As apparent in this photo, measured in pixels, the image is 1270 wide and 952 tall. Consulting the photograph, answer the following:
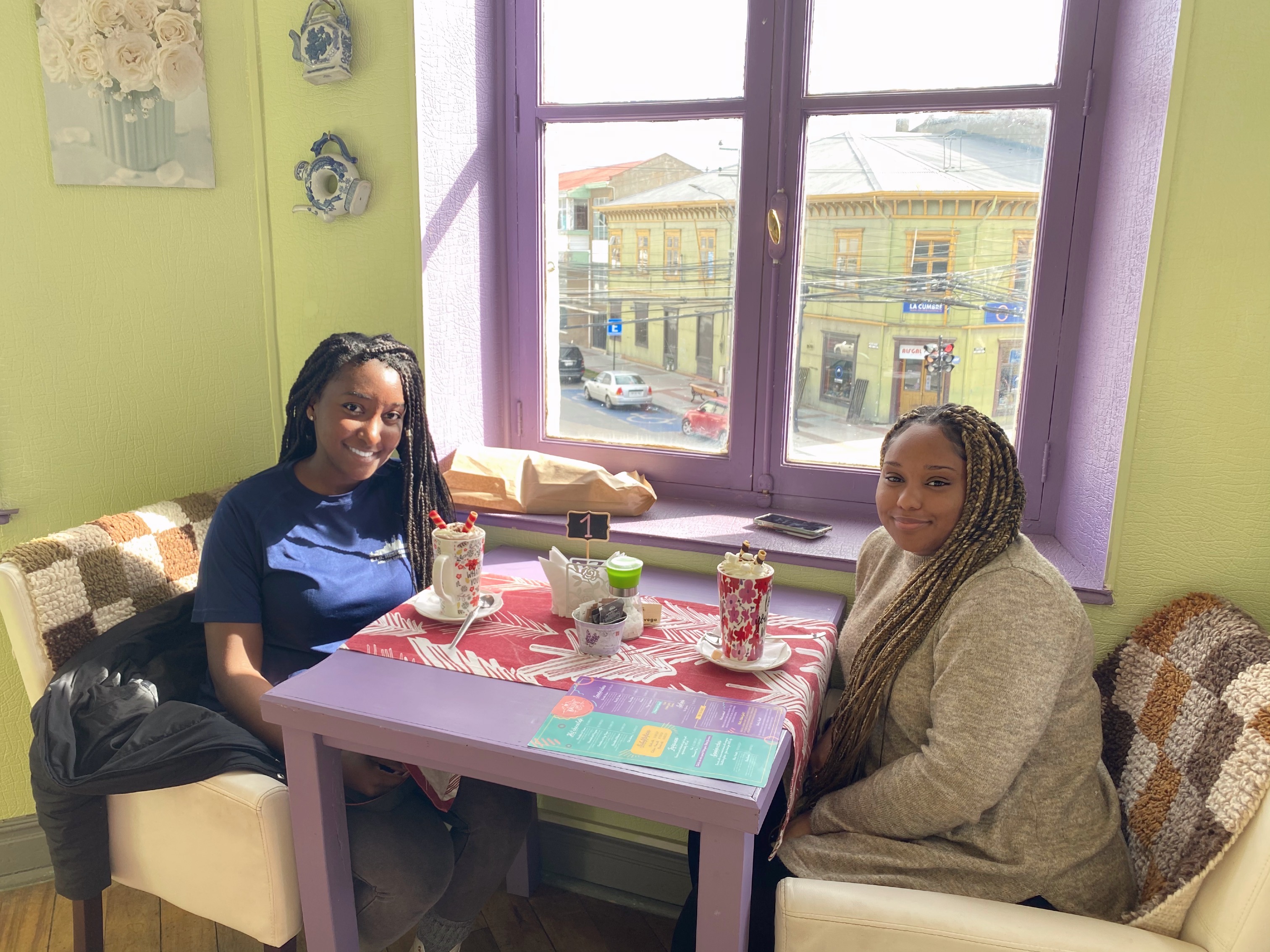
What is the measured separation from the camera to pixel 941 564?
127 centimetres

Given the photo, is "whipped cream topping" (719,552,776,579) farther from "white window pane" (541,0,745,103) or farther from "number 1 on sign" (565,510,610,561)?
"white window pane" (541,0,745,103)

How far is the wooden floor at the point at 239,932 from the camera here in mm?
1791

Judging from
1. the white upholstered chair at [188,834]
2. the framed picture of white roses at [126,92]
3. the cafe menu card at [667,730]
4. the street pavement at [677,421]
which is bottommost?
the white upholstered chair at [188,834]

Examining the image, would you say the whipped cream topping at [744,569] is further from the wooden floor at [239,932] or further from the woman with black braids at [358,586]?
the wooden floor at [239,932]

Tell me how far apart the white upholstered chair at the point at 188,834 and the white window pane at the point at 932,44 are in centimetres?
167

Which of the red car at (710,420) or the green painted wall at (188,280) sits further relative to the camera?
the red car at (710,420)

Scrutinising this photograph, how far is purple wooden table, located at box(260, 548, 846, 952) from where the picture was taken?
1.04 m

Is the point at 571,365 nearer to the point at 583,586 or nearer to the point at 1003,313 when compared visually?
the point at 583,586

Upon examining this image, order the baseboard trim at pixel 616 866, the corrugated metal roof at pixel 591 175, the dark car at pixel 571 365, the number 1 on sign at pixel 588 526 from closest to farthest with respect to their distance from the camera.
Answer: the number 1 on sign at pixel 588 526 < the baseboard trim at pixel 616 866 < the corrugated metal roof at pixel 591 175 < the dark car at pixel 571 365

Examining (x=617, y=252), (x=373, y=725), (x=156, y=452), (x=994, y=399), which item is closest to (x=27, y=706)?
(x=156, y=452)

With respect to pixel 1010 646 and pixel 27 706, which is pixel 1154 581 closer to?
pixel 1010 646

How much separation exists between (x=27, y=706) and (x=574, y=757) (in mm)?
1519

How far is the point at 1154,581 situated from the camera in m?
1.52

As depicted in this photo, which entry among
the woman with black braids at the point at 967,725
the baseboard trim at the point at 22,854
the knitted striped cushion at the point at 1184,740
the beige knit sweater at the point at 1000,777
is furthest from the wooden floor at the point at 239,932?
the knitted striped cushion at the point at 1184,740
